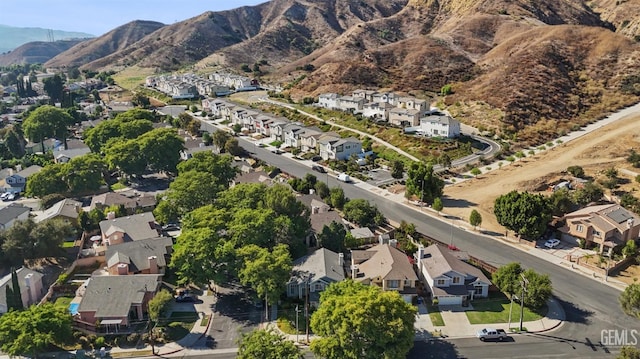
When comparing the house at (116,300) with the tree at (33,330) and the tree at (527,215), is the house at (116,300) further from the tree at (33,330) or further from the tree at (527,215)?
the tree at (527,215)

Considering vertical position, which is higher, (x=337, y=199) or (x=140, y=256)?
(x=337, y=199)

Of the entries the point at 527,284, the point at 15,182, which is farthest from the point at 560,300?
the point at 15,182

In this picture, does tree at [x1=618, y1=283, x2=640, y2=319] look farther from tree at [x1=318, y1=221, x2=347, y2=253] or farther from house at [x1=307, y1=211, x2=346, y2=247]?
house at [x1=307, y1=211, x2=346, y2=247]

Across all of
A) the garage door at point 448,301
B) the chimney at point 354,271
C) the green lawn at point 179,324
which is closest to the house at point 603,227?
the garage door at point 448,301

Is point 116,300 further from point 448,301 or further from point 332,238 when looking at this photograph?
point 448,301

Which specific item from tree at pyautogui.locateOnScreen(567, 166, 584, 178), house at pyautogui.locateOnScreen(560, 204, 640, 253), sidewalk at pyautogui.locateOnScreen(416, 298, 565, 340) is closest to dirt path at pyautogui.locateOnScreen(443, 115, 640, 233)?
tree at pyautogui.locateOnScreen(567, 166, 584, 178)
